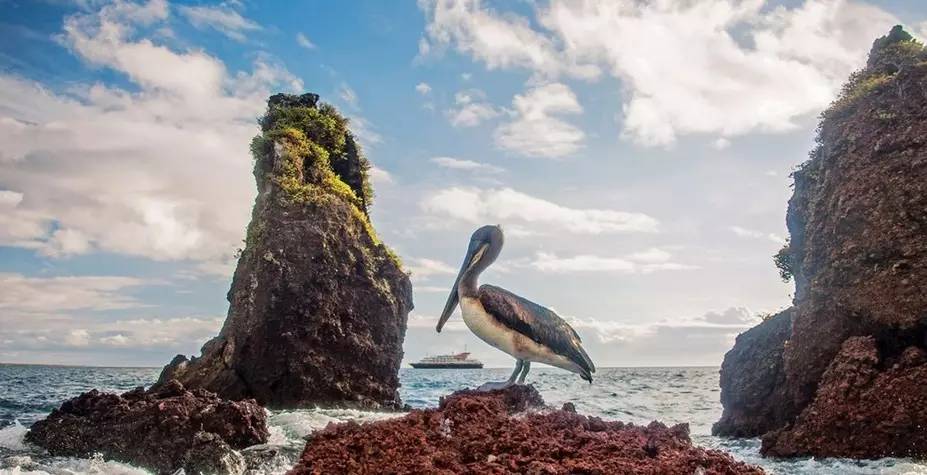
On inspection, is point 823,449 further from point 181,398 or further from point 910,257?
point 181,398

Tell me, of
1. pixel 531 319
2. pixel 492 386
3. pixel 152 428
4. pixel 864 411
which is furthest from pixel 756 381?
pixel 152 428

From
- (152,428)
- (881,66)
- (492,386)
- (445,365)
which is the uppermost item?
(881,66)

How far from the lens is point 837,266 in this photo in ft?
41.5

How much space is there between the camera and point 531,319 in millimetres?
9672

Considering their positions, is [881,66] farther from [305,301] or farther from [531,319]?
[305,301]

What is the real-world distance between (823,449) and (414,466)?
910 cm

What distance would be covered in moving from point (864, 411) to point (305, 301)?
37.9 ft

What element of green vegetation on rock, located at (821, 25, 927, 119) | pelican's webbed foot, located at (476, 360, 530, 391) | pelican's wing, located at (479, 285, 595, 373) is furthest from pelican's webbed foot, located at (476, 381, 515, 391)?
green vegetation on rock, located at (821, 25, 927, 119)

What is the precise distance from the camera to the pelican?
9531 millimetres

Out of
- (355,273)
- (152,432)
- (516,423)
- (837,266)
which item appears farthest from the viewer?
(355,273)

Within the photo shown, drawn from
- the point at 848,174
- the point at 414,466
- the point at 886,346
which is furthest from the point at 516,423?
the point at 848,174

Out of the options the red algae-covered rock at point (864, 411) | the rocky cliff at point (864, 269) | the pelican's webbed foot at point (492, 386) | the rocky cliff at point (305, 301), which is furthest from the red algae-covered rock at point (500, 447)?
the rocky cliff at point (305, 301)

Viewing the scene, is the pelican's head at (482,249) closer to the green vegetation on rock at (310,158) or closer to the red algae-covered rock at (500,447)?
the red algae-covered rock at (500,447)

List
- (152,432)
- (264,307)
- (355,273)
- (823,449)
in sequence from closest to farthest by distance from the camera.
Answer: (152,432) → (823,449) → (264,307) → (355,273)
